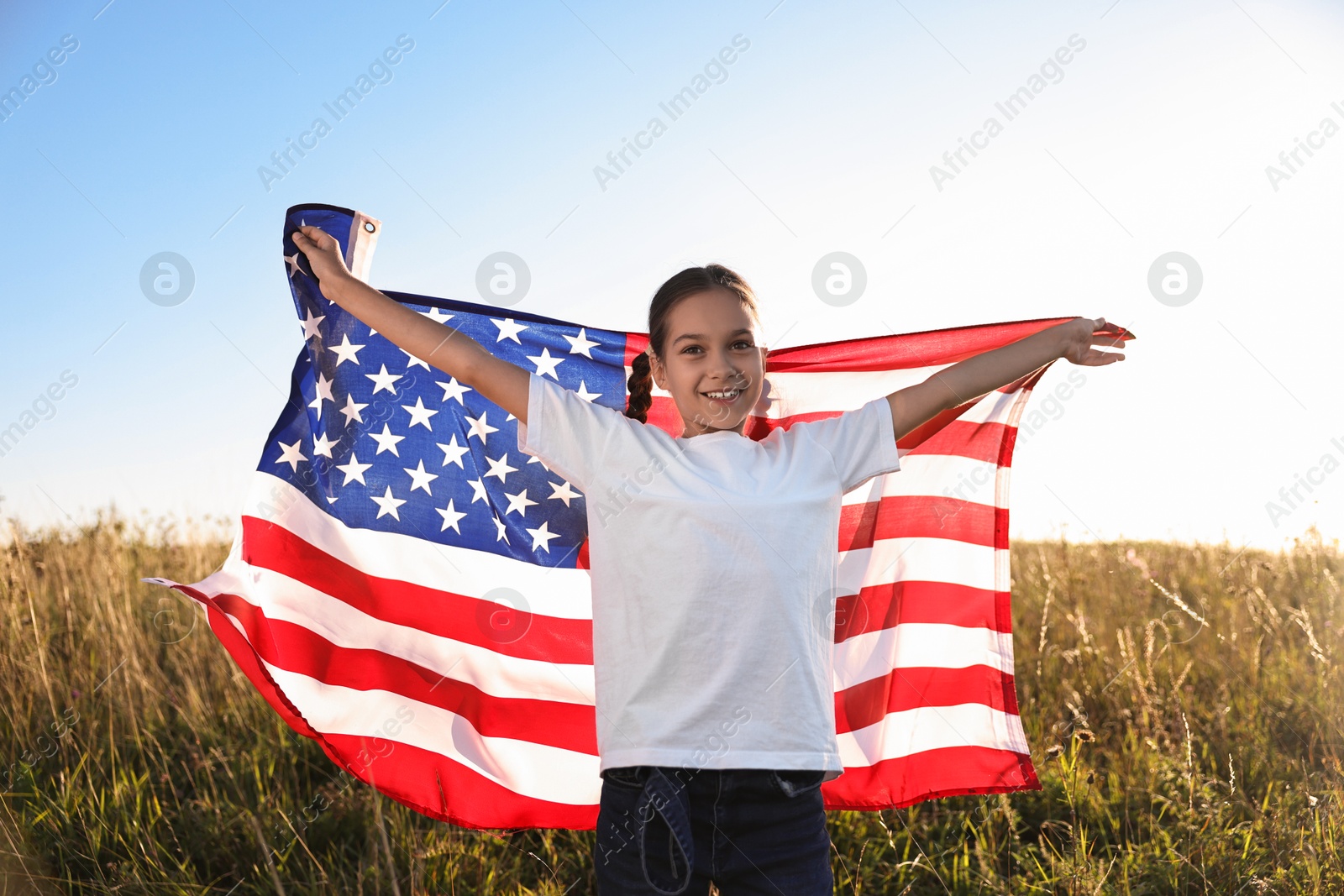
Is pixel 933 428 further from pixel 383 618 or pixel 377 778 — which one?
pixel 377 778

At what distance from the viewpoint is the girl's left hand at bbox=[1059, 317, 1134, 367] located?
2.78 meters

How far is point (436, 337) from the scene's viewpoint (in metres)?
2.38

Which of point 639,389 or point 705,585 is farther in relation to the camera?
point 639,389

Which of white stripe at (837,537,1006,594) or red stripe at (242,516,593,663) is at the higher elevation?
white stripe at (837,537,1006,594)

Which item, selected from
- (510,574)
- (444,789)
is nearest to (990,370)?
(510,574)

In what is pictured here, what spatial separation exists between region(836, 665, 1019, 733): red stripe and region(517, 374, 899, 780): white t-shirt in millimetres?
1087

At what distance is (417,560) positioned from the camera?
126 inches

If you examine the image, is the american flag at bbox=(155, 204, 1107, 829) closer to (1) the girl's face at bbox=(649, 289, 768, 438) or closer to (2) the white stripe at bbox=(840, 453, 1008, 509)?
(2) the white stripe at bbox=(840, 453, 1008, 509)

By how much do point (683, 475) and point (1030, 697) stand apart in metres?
3.14

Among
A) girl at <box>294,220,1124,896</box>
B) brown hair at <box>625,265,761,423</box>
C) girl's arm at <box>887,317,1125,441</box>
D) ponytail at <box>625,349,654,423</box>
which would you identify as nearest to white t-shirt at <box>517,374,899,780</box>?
girl at <box>294,220,1124,896</box>

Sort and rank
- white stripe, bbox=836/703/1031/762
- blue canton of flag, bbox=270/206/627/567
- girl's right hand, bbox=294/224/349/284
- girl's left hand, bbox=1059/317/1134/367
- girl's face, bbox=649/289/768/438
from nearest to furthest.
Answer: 1. girl's face, bbox=649/289/768/438
2. girl's right hand, bbox=294/224/349/284
3. girl's left hand, bbox=1059/317/1134/367
4. blue canton of flag, bbox=270/206/627/567
5. white stripe, bbox=836/703/1031/762

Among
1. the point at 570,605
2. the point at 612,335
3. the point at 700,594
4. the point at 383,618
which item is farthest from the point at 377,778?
the point at 612,335

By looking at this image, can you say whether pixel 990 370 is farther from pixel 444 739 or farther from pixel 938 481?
pixel 444 739

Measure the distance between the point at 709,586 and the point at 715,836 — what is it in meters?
0.62
